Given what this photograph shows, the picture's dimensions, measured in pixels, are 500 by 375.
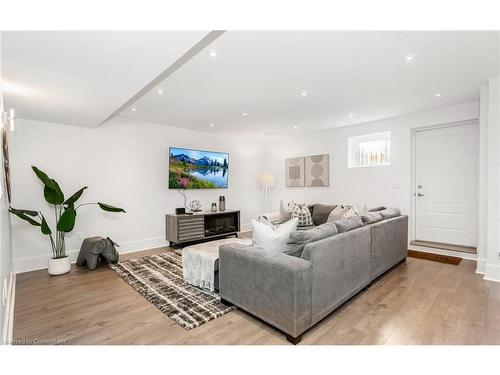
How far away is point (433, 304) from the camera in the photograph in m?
2.41

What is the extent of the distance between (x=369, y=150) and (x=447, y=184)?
1476 millimetres

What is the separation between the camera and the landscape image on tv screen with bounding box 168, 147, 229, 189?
16.5 ft

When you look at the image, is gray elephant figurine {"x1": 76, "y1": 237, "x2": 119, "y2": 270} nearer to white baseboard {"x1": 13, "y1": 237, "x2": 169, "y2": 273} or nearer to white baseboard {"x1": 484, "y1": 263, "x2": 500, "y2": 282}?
white baseboard {"x1": 13, "y1": 237, "x2": 169, "y2": 273}

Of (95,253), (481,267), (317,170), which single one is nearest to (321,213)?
(317,170)

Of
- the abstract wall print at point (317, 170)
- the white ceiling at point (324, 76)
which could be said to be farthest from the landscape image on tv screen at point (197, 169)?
the abstract wall print at point (317, 170)

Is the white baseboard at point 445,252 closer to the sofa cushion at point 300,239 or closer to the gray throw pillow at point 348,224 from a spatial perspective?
the gray throw pillow at point 348,224

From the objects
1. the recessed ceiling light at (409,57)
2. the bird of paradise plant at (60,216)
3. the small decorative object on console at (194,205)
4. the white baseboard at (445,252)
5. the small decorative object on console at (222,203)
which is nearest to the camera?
the recessed ceiling light at (409,57)

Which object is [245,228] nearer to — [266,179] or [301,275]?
[266,179]

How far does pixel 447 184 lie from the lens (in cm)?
415

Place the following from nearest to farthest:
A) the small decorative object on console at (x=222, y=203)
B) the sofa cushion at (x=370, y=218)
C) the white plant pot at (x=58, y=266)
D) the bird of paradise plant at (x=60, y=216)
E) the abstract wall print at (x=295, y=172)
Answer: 1. the sofa cushion at (x=370, y=218)
2. the bird of paradise plant at (x=60, y=216)
3. the white plant pot at (x=58, y=266)
4. the small decorative object on console at (x=222, y=203)
5. the abstract wall print at (x=295, y=172)

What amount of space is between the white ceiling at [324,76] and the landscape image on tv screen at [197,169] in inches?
34.0

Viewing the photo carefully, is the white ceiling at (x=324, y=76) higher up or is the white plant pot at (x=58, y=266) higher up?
the white ceiling at (x=324, y=76)

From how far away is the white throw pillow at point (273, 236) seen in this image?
218 cm
